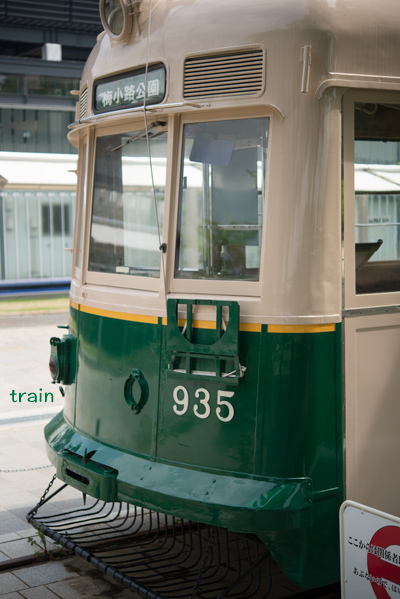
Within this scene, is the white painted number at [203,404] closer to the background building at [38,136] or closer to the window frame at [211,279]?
the window frame at [211,279]

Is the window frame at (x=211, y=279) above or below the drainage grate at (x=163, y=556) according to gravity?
above

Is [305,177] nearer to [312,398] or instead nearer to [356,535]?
[312,398]

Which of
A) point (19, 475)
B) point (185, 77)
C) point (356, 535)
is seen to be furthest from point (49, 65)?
point (356, 535)

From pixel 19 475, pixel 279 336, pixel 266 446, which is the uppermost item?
pixel 279 336

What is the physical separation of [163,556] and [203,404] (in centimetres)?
139

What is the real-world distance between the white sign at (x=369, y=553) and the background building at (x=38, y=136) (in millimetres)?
15006

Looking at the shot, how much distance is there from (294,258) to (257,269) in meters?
0.20

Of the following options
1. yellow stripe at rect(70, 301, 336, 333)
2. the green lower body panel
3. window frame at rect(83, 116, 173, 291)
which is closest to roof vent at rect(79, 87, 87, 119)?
window frame at rect(83, 116, 173, 291)

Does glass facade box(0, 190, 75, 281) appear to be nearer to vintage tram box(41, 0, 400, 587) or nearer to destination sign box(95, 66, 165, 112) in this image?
destination sign box(95, 66, 165, 112)

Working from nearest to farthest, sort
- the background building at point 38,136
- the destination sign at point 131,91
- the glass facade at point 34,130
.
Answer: the destination sign at point 131,91 < the background building at point 38,136 < the glass facade at point 34,130

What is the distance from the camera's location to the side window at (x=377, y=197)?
3.98 m

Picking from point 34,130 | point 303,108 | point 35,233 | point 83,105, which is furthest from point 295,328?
point 34,130

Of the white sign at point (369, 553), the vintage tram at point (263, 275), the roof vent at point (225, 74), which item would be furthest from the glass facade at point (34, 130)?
the white sign at point (369, 553)

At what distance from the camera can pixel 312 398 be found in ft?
12.5
